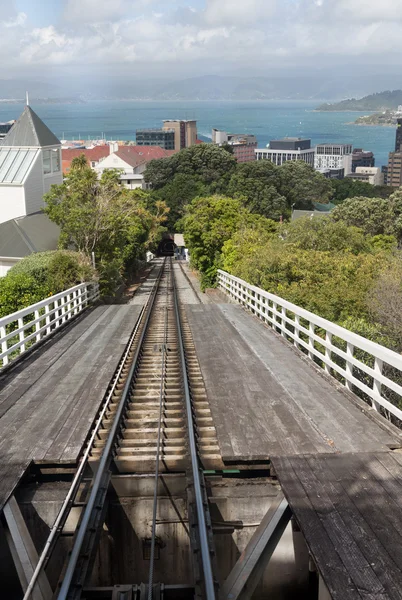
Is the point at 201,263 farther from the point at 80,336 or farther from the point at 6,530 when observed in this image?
the point at 6,530

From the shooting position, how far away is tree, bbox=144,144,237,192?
85938 mm

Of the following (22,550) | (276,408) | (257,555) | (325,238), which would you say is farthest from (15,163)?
(257,555)

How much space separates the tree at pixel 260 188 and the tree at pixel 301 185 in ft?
10.3

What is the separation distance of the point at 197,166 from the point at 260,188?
1594 centimetres

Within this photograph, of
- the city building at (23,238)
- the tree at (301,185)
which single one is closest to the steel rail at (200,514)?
the city building at (23,238)

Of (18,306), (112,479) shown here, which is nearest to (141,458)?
(112,479)

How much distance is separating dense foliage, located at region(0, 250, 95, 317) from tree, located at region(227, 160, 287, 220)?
50.5 m

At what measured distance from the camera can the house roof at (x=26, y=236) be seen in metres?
33.0

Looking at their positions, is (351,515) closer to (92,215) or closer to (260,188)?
(92,215)

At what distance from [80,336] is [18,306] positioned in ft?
22.0

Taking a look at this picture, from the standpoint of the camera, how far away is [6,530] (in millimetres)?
5098

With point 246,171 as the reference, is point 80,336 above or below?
below

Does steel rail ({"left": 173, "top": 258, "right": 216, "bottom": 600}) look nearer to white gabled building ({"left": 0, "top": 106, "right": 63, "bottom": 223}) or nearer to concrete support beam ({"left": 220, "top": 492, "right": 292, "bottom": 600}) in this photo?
concrete support beam ({"left": 220, "top": 492, "right": 292, "bottom": 600})

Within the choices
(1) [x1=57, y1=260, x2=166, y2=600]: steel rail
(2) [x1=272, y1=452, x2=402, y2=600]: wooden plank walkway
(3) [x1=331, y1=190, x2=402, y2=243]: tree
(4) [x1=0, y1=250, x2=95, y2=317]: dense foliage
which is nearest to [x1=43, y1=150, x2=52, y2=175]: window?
(4) [x1=0, y1=250, x2=95, y2=317]: dense foliage
